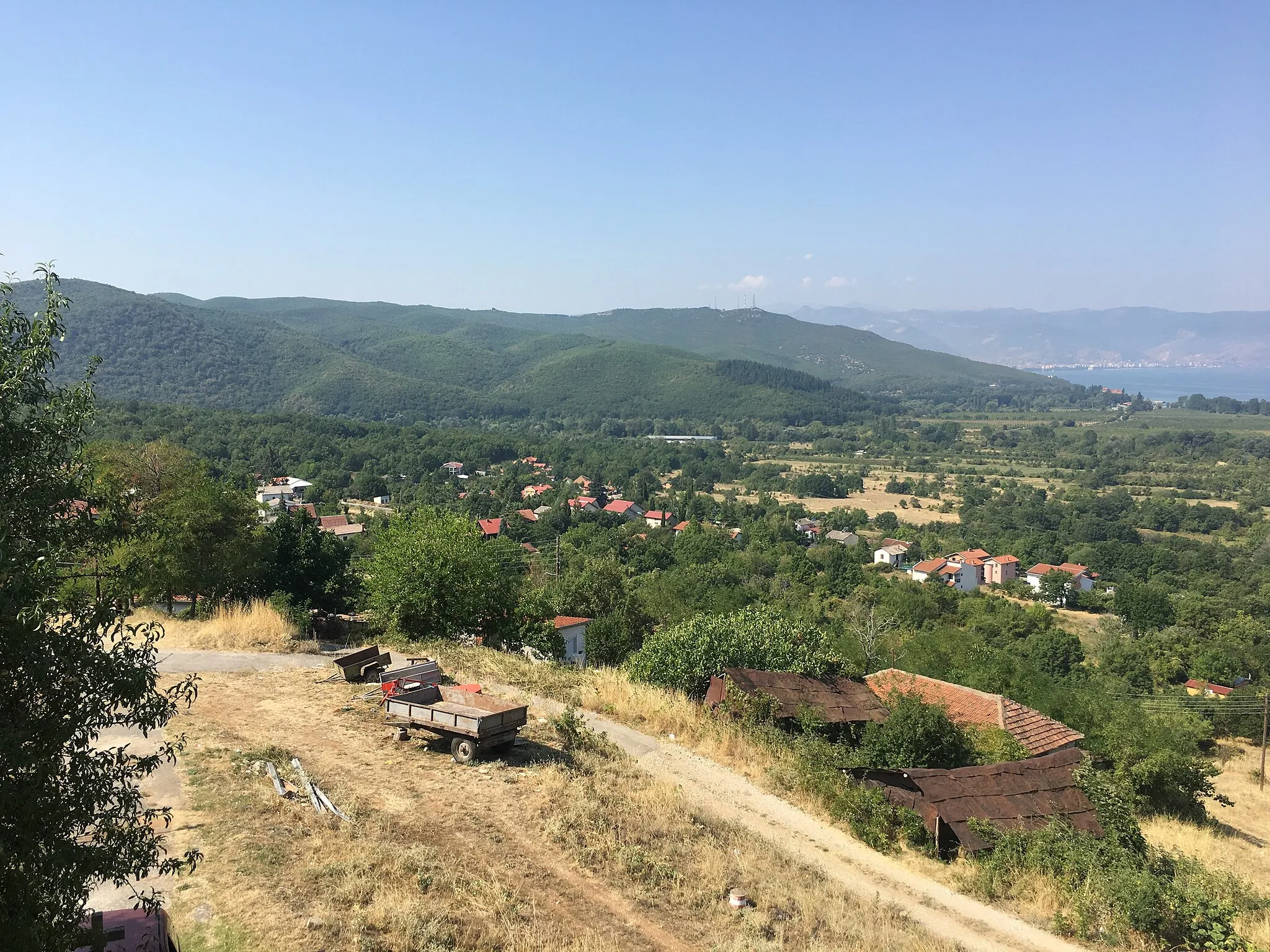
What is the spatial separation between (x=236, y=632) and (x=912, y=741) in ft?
44.1

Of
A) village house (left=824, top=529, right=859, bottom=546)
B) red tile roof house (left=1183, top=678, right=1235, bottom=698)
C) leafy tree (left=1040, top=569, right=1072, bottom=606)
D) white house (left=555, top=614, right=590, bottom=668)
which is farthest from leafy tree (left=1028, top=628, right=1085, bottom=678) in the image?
village house (left=824, top=529, right=859, bottom=546)

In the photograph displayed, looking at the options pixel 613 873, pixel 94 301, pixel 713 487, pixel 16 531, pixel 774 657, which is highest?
pixel 94 301

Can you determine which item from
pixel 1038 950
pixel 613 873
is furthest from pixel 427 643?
pixel 1038 950

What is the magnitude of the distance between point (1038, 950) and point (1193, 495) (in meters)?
109

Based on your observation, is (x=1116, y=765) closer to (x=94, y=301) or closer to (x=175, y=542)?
(x=175, y=542)

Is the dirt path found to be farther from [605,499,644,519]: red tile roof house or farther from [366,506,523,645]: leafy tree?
[605,499,644,519]: red tile roof house

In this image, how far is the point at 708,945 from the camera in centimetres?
723

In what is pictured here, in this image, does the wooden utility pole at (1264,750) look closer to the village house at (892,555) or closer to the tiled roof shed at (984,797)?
the tiled roof shed at (984,797)

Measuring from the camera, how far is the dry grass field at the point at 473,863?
694 centimetres

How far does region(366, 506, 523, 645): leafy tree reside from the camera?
17797 millimetres

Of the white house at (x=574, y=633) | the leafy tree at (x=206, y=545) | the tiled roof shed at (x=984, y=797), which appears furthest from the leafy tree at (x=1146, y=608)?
the leafy tree at (x=206, y=545)

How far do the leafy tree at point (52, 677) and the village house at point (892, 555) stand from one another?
62.8m

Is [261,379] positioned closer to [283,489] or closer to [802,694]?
[283,489]

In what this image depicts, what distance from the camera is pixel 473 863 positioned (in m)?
8.05
